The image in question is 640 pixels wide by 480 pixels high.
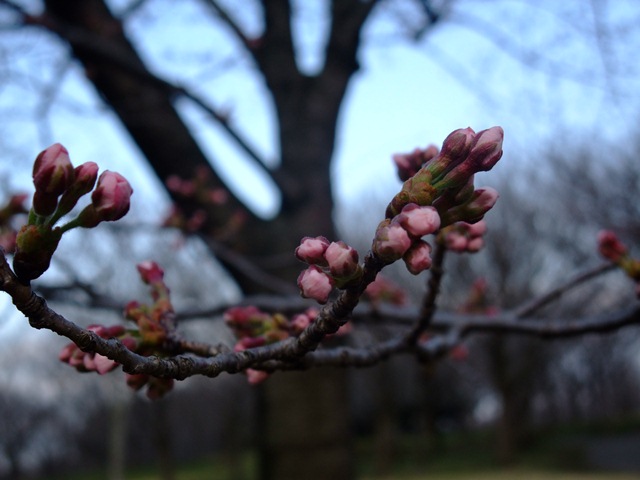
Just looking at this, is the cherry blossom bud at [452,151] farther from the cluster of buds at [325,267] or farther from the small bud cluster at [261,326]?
the small bud cluster at [261,326]

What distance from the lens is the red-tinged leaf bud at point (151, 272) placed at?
1.16 meters

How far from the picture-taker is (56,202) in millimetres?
713

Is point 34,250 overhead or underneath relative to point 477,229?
underneath

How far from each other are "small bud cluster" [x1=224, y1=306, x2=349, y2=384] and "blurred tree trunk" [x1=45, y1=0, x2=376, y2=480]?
2.35m

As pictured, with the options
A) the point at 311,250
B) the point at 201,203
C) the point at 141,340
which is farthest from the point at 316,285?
the point at 201,203

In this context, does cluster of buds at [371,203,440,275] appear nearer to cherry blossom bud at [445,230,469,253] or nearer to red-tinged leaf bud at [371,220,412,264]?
red-tinged leaf bud at [371,220,412,264]

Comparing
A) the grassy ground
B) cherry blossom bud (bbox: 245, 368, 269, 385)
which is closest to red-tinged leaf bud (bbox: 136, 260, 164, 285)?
cherry blossom bud (bbox: 245, 368, 269, 385)

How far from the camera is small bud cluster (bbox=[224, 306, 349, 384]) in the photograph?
1072 mm

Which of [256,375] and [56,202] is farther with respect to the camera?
[256,375]

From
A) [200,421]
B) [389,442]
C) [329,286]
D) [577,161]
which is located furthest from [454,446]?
[329,286]

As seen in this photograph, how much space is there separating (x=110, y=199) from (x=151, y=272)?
0.42 m

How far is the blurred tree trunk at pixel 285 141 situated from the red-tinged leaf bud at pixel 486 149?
9.39 feet

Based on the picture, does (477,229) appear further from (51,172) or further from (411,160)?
(51,172)

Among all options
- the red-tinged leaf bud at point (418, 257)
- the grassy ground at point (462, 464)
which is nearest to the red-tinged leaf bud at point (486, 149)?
the red-tinged leaf bud at point (418, 257)
